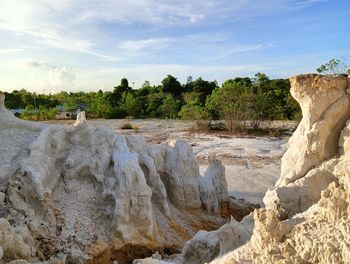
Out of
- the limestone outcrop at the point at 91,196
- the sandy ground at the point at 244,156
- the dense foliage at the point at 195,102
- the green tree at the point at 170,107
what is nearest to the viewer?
the limestone outcrop at the point at 91,196

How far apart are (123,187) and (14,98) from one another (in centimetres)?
3925

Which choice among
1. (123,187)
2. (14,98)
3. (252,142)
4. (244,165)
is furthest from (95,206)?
(14,98)

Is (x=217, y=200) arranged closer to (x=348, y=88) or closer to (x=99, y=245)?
(x=99, y=245)

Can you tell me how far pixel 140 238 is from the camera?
6699 mm

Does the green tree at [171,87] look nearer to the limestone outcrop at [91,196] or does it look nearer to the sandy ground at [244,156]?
the sandy ground at [244,156]

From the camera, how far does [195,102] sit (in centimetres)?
3072

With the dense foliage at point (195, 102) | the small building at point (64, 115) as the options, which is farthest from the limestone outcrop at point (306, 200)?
the small building at point (64, 115)

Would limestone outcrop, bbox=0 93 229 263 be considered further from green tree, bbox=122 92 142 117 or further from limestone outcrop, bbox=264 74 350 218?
green tree, bbox=122 92 142 117

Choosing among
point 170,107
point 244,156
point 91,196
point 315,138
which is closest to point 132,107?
point 170,107

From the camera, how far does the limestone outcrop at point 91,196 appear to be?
6.18 meters

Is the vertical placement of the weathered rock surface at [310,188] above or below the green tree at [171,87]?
below

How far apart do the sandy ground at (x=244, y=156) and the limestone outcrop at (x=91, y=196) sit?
268 cm

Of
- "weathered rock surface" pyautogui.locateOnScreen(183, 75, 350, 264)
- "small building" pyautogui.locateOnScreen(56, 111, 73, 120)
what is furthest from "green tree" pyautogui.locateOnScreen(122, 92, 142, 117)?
"weathered rock surface" pyautogui.locateOnScreen(183, 75, 350, 264)

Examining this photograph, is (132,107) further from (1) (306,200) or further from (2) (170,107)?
(1) (306,200)
